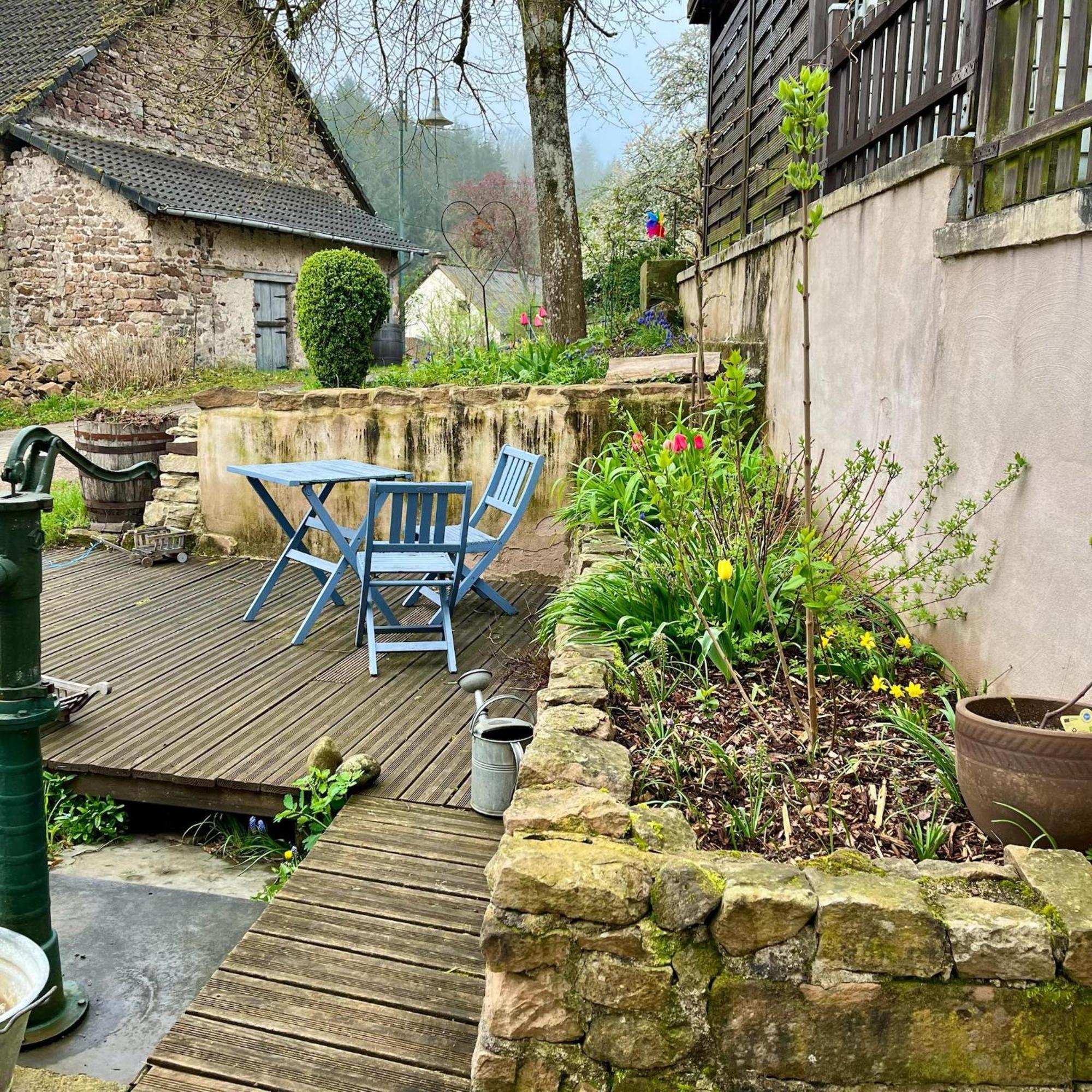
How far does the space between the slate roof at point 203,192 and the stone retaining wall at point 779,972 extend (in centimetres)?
1424

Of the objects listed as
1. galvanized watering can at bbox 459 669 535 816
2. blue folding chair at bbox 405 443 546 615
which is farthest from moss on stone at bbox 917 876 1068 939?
blue folding chair at bbox 405 443 546 615

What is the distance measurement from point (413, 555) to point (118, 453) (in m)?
3.10

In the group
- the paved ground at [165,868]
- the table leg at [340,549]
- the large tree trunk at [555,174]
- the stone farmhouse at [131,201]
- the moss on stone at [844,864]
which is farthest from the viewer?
the stone farmhouse at [131,201]

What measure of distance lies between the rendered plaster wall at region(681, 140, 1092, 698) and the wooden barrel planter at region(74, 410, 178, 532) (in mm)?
4811

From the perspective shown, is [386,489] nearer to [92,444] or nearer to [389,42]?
[92,444]

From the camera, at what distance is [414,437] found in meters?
6.30

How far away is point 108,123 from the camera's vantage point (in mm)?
15398

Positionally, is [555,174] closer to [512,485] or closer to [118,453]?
[512,485]

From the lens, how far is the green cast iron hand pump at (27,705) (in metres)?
2.20

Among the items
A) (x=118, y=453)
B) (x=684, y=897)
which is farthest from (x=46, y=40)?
(x=684, y=897)

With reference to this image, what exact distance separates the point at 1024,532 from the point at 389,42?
8.66m

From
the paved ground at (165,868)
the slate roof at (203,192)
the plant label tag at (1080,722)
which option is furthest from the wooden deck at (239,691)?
the slate roof at (203,192)

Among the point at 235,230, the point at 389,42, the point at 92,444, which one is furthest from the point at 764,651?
the point at 235,230

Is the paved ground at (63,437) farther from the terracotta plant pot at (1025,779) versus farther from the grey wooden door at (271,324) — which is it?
the terracotta plant pot at (1025,779)
